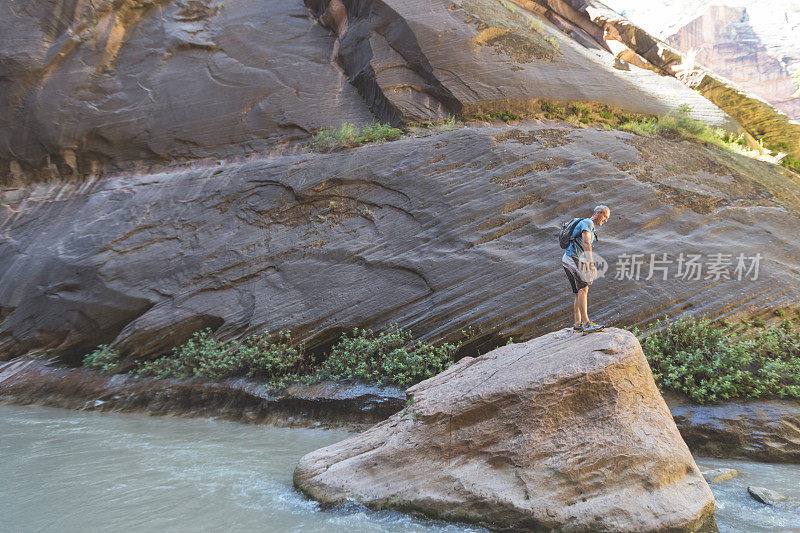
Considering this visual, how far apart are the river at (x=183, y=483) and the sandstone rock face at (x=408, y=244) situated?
2158 millimetres

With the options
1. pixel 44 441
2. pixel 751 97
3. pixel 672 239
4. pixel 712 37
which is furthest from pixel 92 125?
pixel 712 37

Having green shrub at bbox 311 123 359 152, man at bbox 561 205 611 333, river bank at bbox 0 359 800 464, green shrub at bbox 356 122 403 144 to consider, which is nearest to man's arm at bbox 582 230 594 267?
man at bbox 561 205 611 333

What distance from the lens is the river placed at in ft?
13.1

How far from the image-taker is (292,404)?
7.28 metres

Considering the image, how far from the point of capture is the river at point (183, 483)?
3.98 metres

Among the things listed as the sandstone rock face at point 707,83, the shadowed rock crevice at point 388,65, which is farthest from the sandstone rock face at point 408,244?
the sandstone rock face at point 707,83

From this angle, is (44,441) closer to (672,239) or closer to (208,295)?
(208,295)

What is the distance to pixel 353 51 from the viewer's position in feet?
Answer: 42.5

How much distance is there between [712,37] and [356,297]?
116 ft

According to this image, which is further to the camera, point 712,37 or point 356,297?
point 712,37

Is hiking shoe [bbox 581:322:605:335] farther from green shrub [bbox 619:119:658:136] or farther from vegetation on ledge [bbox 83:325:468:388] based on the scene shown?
green shrub [bbox 619:119:658:136]

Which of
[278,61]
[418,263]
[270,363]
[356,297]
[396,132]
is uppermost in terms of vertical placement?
[278,61]

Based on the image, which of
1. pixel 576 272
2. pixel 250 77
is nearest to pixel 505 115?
pixel 576 272

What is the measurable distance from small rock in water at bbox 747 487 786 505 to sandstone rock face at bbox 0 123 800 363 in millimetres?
2995
